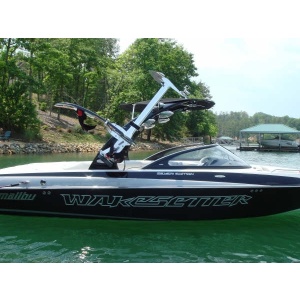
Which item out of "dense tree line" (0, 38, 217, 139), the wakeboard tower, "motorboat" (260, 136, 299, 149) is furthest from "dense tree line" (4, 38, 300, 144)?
the wakeboard tower

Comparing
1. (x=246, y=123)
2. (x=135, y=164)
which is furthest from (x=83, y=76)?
(x=246, y=123)

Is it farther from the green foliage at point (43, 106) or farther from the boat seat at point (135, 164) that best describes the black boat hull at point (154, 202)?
the green foliage at point (43, 106)

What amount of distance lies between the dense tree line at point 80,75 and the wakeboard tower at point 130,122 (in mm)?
23955

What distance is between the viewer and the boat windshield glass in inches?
260

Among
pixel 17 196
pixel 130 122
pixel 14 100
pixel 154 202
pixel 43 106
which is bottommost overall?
pixel 154 202

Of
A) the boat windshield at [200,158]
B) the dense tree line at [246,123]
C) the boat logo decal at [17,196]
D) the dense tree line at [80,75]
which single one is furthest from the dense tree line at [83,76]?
the dense tree line at [246,123]

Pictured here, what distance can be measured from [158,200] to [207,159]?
4.10ft

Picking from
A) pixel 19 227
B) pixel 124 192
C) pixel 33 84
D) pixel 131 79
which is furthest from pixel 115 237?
pixel 131 79

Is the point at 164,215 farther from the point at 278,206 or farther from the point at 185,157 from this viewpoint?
the point at 278,206

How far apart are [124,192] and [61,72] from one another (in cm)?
3068

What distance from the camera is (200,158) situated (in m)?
6.69

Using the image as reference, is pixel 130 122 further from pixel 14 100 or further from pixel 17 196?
pixel 14 100

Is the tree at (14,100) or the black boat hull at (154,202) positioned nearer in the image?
the black boat hull at (154,202)

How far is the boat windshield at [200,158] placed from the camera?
21.4 ft
